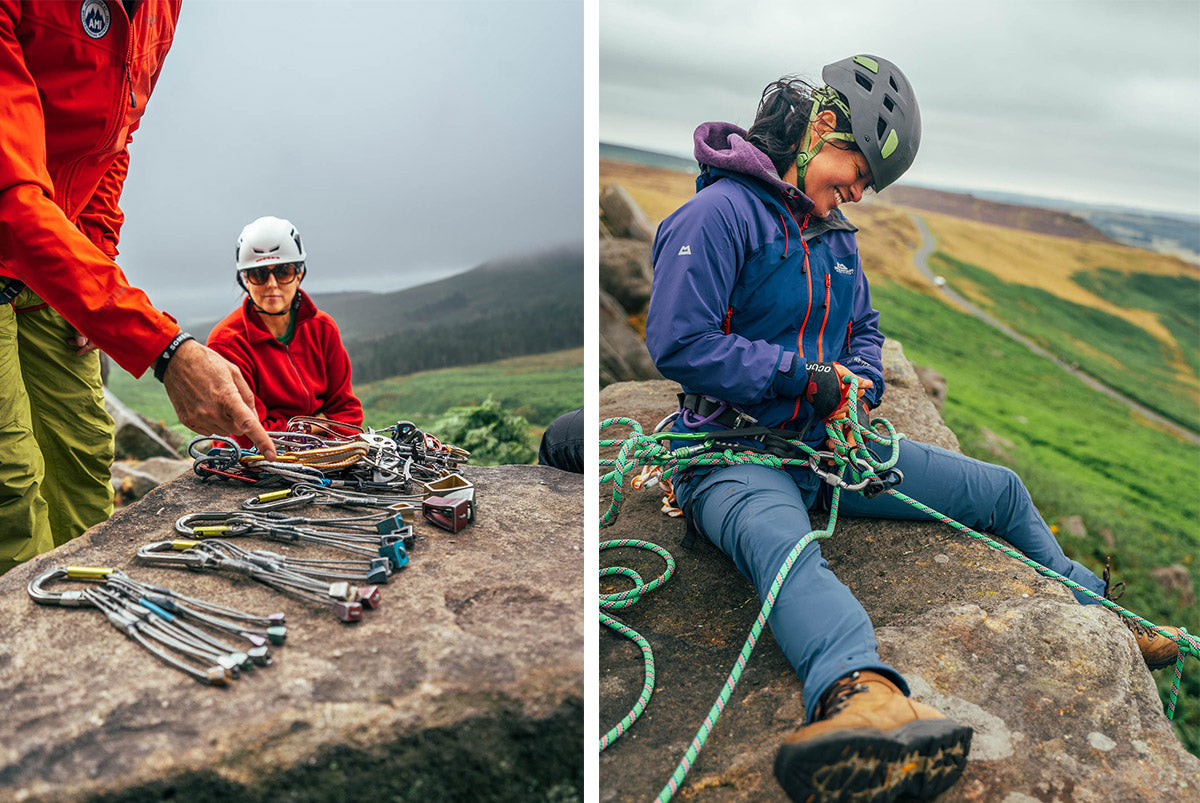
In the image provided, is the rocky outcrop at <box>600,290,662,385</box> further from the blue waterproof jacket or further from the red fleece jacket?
the blue waterproof jacket

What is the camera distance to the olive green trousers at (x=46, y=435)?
3.00m

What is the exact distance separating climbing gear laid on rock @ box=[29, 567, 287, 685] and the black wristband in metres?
0.60

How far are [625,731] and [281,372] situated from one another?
2625 mm

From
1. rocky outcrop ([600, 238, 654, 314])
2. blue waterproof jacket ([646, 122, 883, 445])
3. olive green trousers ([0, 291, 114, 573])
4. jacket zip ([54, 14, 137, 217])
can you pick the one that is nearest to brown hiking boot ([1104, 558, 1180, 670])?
blue waterproof jacket ([646, 122, 883, 445])

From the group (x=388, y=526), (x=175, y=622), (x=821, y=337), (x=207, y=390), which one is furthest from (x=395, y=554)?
(x=821, y=337)

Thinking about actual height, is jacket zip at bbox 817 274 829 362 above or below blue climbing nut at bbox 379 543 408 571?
above

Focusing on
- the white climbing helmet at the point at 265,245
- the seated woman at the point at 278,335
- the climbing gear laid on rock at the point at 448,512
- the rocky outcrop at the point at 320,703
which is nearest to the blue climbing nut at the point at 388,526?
the climbing gear laid on rock at the point at 448,512

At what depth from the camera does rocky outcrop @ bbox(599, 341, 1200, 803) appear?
2.09m

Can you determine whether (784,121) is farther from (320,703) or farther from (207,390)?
(320,703)

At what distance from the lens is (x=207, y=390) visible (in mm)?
2381

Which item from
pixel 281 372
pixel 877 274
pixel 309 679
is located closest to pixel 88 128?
pixel 281 372

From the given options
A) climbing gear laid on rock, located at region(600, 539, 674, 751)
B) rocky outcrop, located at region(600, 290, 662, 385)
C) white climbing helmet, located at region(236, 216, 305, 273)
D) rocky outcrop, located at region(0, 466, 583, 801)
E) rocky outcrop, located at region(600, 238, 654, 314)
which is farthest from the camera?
rocky outcrop, located at region(600, 238, 654, 314)

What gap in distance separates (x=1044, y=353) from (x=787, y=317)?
14886 millimetres

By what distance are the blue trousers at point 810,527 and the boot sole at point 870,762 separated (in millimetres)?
224
